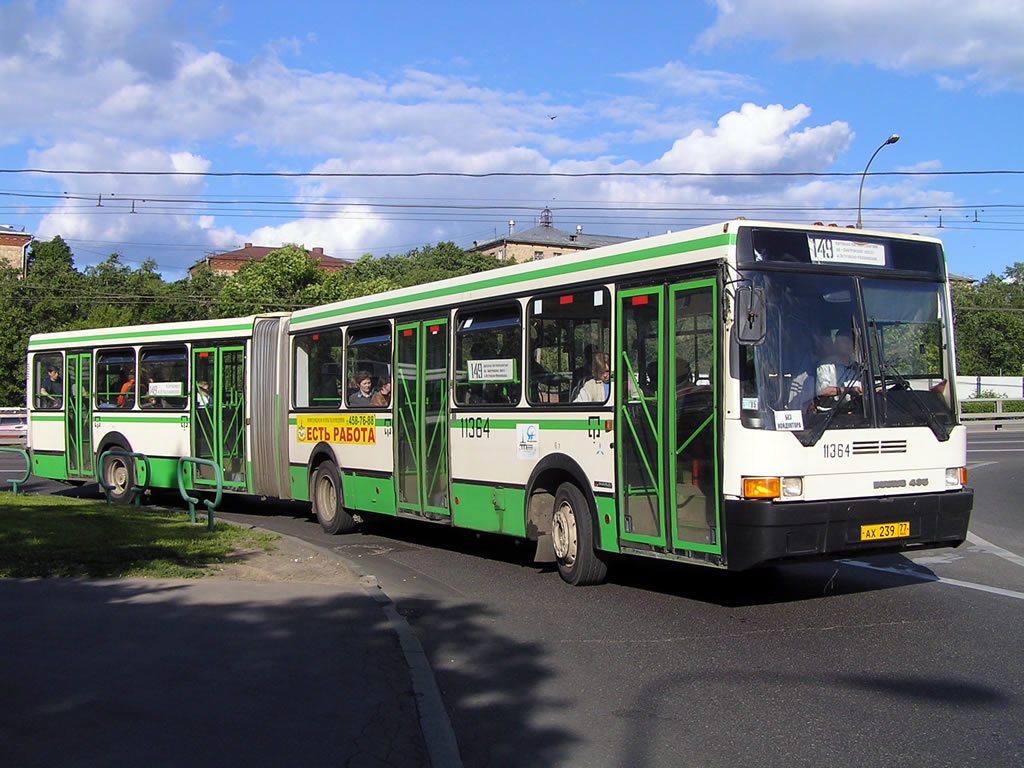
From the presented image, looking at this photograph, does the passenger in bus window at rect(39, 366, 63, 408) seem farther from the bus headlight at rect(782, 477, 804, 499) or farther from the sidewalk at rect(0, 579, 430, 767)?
the bus headlight at rect(782, 477, 804, 499)

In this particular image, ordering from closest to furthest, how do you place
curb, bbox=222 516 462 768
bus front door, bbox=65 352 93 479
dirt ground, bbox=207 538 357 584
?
curb, bbox=222 516 462 768
dirt ground, bbox=207 538 357 584
bus front door, bbox=65 352 93 479

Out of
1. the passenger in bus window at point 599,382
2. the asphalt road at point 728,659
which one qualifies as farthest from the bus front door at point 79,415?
the passenger in bus window at point 599,382

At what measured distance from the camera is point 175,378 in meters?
17.7

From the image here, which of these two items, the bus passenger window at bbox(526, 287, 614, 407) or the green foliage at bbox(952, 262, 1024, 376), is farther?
the green foliage at bbox(952, 262, 1024, 376)

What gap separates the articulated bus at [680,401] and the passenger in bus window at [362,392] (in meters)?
0.03

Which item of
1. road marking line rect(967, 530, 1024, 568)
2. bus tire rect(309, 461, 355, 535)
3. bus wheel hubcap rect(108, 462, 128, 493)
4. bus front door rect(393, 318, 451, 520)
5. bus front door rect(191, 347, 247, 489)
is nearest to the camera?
road marking line rect(967, 530, 1024, 568)

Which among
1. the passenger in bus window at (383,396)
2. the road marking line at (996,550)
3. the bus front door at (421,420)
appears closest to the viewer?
the road marking line at (996,550)

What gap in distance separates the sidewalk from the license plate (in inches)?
142

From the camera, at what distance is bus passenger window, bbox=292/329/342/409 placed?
47.6 feet

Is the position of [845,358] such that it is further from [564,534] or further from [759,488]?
[564,534]

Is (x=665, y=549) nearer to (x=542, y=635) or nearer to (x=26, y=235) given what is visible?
(x=542, y=635)

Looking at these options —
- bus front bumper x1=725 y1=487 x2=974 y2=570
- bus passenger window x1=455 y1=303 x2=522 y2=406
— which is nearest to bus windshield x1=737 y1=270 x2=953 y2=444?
bus front bumper x1=725 y1=487 x2=974 y2=570

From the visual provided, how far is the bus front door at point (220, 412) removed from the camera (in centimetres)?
1666

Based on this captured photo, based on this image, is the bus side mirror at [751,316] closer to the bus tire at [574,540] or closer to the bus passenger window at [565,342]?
the bus passenger window at [565,342]
